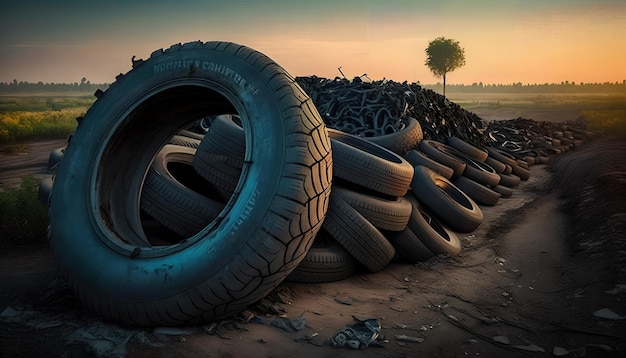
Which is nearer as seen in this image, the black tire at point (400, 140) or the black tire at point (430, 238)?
the black tire at point (430, 238)

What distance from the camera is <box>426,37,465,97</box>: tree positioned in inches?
2311

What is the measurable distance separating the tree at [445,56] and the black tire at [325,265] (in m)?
57.2

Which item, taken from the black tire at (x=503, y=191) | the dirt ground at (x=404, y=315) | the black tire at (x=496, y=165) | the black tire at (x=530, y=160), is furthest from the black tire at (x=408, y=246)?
the black tire at (x=530, y=160)

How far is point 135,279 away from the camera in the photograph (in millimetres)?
3740

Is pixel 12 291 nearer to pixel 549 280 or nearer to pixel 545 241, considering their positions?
pixel 549 280

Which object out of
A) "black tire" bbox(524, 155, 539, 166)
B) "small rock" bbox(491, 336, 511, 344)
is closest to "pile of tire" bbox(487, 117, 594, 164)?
"black tire" bbox(524, 155, 539, 166)

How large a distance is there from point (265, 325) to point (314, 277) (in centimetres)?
118

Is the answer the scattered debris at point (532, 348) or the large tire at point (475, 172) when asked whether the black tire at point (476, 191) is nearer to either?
the large tire at point (475, 172)

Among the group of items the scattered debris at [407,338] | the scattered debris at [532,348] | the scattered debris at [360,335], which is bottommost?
the scattered debris at [532,348]

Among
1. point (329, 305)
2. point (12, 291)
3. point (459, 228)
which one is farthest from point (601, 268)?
point (12, 291)

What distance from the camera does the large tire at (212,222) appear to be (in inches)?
142

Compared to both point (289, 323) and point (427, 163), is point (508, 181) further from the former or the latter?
point (289, 323)

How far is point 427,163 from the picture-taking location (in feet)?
27.6

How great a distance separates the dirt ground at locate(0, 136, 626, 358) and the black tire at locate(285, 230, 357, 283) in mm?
82
